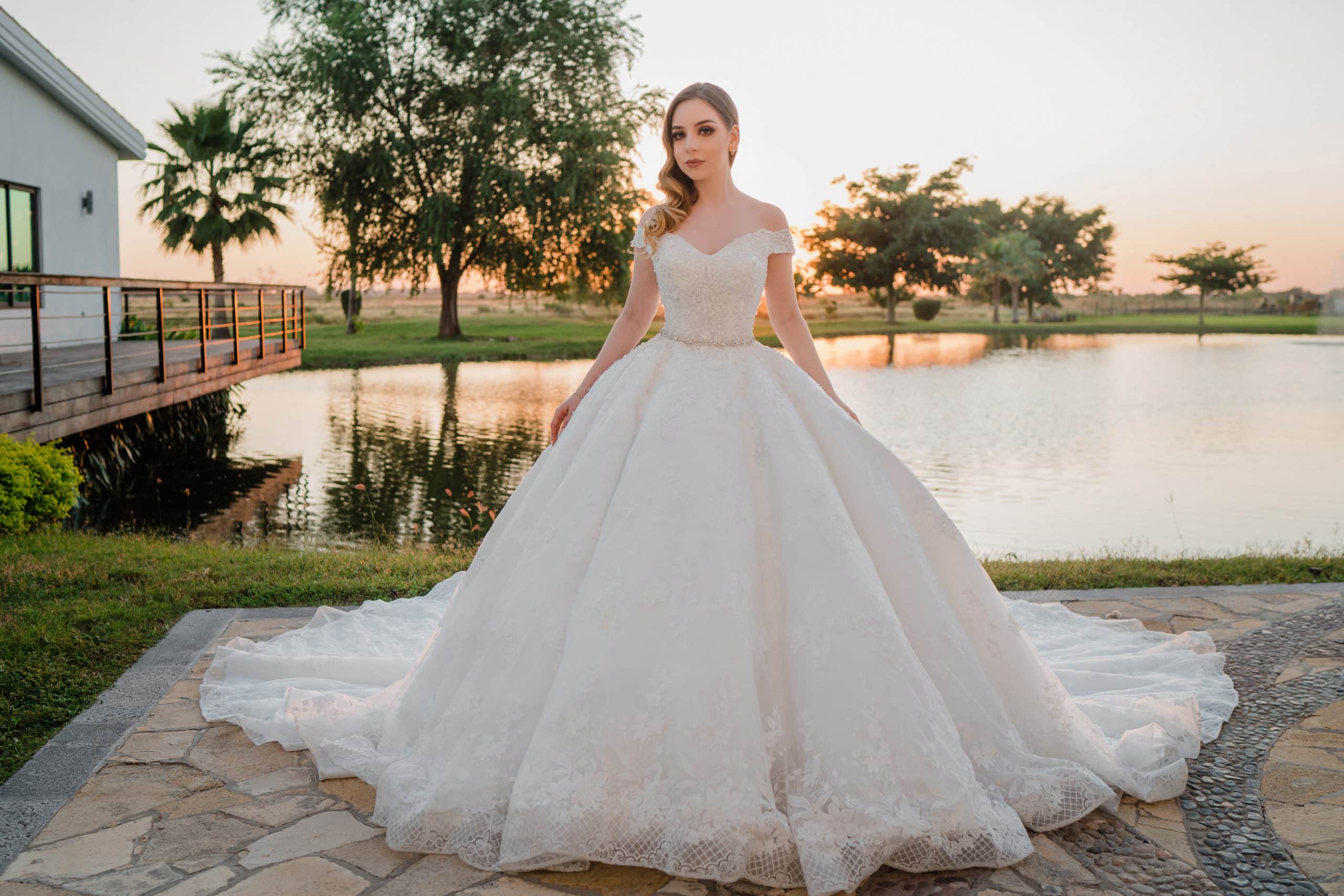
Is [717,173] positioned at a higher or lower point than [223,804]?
higher

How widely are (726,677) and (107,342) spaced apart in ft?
32.1

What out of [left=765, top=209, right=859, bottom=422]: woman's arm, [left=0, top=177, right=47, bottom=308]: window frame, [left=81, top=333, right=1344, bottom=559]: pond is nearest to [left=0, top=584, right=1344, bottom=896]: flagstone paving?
[left=765, top=209, right=859, bottom=422]: woman's arm

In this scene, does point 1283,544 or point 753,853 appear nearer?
point 753,853

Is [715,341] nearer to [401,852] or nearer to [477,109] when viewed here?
[401,852]

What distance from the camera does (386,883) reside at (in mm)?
2713

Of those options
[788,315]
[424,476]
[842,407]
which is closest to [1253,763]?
[842,407]

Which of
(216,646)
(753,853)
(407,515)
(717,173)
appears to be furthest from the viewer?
(407,515)

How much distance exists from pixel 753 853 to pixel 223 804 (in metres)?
1.74

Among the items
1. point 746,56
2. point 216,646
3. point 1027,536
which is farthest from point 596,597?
point 746,56

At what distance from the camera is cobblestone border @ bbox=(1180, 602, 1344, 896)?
2.84 m

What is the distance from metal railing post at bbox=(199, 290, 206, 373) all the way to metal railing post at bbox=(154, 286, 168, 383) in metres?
1.35

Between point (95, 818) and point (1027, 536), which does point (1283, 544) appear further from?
point (95, 818)

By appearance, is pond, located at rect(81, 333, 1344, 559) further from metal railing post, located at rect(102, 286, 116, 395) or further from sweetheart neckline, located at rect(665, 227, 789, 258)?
sweetheart neckline, located at rect(665, 227, 789, 258)

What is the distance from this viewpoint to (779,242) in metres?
3.56
